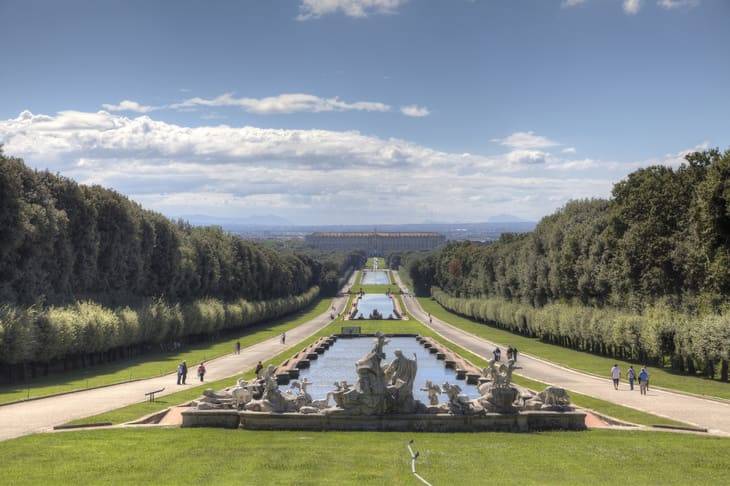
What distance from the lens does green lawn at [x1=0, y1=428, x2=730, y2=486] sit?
71.4 ft

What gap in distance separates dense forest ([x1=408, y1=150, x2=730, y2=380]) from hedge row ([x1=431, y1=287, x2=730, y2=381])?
0.09 meters

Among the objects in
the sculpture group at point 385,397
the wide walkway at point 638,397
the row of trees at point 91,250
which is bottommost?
the wide walkway at point 638,397

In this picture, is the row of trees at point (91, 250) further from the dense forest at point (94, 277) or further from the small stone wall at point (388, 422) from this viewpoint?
the small stone wall at point (388, 422)

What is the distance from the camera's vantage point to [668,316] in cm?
5691

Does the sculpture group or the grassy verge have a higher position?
the sculpture group

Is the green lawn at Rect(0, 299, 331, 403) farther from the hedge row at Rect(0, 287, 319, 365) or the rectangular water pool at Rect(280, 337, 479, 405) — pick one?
the rectangular water pool at Rect(280, 337, 479, 405)

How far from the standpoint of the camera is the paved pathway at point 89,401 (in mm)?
30891

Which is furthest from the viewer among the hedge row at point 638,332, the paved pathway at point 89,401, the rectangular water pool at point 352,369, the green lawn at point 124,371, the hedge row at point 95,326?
the hedge row at point 638,332

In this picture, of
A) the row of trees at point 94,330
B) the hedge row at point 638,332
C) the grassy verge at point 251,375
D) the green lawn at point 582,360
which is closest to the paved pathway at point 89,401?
the grassy verge at point 251,375

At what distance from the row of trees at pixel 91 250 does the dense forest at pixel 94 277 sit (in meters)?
0.09

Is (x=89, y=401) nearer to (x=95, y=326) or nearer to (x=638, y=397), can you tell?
(x=95, y=326)

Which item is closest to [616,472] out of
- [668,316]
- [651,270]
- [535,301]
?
[668,316]

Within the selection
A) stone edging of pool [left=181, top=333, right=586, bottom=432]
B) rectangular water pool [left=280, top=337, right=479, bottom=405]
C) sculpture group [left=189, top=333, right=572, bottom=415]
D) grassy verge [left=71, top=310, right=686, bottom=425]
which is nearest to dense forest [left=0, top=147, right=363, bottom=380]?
grassy verge [left=71, top=310, right=686, bottom=425]

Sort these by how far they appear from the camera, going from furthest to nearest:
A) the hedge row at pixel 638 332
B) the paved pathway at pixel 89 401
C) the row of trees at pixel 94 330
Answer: the row of trees at pixel 94 330 → the hedge row at pixel 638 332 → the paved pathway at pixel 89 401
